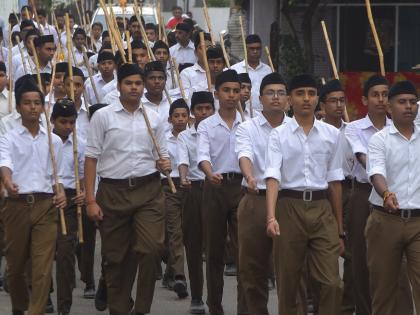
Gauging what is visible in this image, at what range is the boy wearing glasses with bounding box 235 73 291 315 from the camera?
1022 cm

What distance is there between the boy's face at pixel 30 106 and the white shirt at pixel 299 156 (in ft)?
6.73

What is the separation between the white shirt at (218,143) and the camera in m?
11.4

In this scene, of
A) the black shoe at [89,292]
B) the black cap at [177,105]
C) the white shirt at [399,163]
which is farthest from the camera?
the black cap at [177,105]

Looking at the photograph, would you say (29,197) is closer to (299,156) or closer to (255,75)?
(299,156)

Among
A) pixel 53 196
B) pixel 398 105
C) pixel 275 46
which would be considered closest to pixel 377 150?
pixel 398 105

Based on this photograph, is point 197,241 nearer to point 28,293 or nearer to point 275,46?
point 28,293

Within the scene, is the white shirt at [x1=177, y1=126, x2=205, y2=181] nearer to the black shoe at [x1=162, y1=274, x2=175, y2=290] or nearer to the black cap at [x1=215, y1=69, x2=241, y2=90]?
the black cap at [x1=215, y1=69, x2=241, y2=90]

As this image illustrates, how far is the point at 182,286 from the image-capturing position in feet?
40.2

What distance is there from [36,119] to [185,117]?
2.58 m

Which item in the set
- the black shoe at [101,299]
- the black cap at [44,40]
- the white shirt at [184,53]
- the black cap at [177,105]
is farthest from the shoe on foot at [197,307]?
the white shirt at [184,53]

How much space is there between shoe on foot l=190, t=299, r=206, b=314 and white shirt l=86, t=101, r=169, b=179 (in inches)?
63.2

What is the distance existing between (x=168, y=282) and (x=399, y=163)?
13.7 feet

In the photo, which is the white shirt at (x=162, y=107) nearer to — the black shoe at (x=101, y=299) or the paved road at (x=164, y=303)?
the paved road at (x=164, y=303)

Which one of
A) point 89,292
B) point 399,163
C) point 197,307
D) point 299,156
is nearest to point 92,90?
point 89,292
